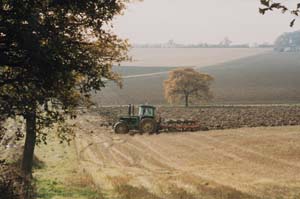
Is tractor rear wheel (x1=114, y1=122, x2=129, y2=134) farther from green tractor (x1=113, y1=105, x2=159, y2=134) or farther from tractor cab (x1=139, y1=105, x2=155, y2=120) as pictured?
tractor cab (x1=139, y1=105, x2=155, y2=120)

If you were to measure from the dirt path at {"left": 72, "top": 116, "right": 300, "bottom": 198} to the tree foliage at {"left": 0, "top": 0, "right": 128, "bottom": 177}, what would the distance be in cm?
386

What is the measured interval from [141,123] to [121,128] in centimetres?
182

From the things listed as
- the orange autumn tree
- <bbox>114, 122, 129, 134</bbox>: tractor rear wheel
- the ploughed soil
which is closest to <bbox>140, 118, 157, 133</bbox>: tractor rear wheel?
the ploughed soil

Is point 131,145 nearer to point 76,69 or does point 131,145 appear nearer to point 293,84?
point 76,69

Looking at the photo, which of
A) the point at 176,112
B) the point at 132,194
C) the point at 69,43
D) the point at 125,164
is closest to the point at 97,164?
the point at 125,164

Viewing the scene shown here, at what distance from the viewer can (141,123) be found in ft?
150

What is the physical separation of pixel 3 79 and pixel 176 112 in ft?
196

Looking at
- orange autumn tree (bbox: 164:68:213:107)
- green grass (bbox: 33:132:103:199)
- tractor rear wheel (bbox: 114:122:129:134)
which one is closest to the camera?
green grass (bbox: 33:132:103:199)

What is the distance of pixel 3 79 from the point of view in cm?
1440

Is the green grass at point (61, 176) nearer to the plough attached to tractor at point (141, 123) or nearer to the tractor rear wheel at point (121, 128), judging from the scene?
the tractor rear wheel at point (121, 128)

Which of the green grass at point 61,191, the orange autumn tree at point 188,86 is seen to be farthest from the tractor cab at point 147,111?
the orange autumn tree at point 188,86

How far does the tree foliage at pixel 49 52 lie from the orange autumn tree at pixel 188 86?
67912mm

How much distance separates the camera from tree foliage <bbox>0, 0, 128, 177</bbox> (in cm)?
1238

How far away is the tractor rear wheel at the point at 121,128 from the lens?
4594 cm
